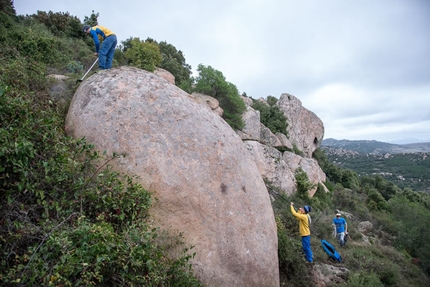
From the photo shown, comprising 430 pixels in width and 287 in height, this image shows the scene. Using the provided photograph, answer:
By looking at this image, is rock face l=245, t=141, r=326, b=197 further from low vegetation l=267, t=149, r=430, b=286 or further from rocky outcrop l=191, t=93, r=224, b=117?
rocky outcrop l=191, t=93, r=224, b=117

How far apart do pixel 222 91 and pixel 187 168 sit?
12977 mm

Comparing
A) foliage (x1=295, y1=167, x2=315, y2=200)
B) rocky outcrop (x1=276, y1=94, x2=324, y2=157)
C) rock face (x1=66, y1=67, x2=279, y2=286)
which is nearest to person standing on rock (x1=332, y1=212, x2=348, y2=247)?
foliage (x1=295, y1=167, x2=315, y2=200)

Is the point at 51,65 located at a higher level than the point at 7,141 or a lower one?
higher

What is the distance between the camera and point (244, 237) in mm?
5066

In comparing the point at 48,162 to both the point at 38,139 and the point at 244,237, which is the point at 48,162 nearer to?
the point at 38,139

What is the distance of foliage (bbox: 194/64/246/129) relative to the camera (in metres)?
16.6

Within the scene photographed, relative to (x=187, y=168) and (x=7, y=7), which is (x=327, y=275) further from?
(x=7, y=7)

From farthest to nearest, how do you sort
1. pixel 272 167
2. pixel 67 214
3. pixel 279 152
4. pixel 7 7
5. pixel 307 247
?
pixel 279 152
pixel 272 167
pixel 7 7
pixel 307 247
pixel 67 214

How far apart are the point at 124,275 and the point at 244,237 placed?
2962mm

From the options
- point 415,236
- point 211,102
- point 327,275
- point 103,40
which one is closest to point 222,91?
point 211,102

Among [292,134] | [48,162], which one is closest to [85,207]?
[48,162]

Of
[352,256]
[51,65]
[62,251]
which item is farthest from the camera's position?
[352,256]

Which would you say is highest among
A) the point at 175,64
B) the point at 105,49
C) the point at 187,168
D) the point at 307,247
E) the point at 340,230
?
the point at 175,64

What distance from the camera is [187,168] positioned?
4902 mm
